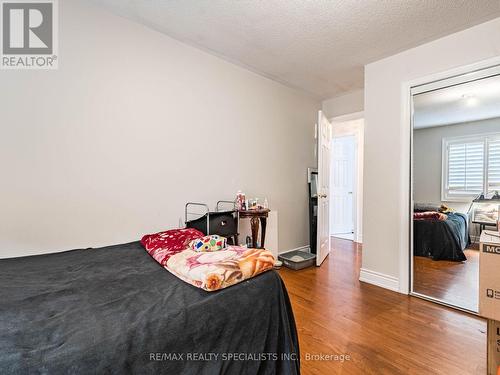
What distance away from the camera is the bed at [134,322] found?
756 millimetres

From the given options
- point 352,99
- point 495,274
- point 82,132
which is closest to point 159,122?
point 82,132

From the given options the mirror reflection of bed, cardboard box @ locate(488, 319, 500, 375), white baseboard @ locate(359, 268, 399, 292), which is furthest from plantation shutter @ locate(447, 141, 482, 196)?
cardboard box @ locate(488, 319, 500, 375)

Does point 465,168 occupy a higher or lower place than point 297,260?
higher

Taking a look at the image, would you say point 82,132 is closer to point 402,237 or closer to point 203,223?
point 203,223

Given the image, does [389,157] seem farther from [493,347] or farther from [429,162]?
[493,347]

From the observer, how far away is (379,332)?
6.03 ft

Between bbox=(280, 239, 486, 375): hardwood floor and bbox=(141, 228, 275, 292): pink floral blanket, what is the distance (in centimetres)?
78

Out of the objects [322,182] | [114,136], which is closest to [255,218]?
[322,182]

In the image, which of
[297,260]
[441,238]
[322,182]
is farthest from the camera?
[322,182]

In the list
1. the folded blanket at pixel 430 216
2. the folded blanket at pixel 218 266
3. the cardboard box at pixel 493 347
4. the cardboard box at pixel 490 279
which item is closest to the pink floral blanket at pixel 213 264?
the folded blanket at pixel 218 266

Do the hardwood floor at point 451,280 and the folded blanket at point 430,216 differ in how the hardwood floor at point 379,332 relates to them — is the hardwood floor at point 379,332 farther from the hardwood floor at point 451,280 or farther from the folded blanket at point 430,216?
the folded blanket at point 430,216

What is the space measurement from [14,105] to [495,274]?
309 cm

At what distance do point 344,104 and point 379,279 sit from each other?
2.59 metres

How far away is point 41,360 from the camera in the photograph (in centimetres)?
70
